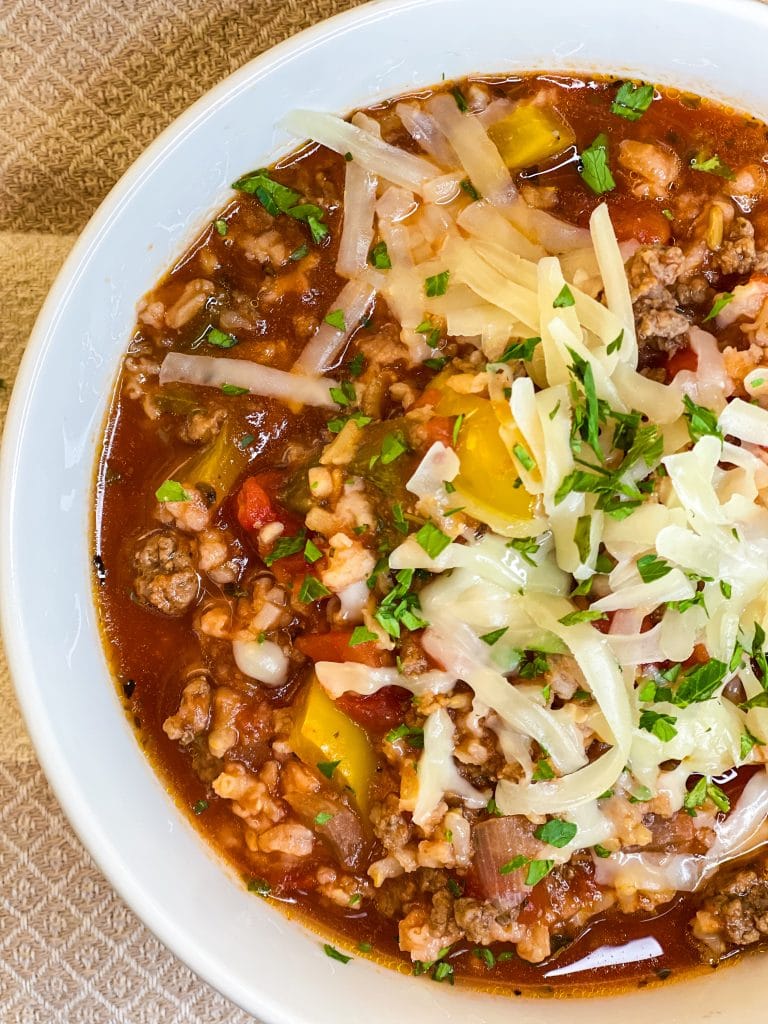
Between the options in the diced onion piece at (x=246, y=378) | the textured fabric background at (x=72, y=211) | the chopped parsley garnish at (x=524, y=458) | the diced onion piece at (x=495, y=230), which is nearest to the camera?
the chopped parsley garnish at (x=524, y=458)

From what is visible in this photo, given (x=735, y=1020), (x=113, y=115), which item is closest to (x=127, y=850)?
(x=735, y=1020)

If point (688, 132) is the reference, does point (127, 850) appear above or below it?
below

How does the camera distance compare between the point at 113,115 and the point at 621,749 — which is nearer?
the point at 621,749

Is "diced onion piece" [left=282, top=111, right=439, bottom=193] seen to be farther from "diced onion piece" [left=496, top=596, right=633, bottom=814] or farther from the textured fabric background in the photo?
"diced onion piece" [left=496, top=596, right=633, bottom=814]

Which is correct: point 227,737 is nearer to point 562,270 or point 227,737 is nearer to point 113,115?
point 562,270

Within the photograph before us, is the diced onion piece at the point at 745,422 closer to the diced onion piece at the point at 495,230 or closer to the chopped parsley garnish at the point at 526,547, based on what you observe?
the chopped parsley garnish at the point at 526,547

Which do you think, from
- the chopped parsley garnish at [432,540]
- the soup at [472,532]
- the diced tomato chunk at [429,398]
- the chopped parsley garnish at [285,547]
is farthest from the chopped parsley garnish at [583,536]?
the chopped parsley garnish at [285,547]
